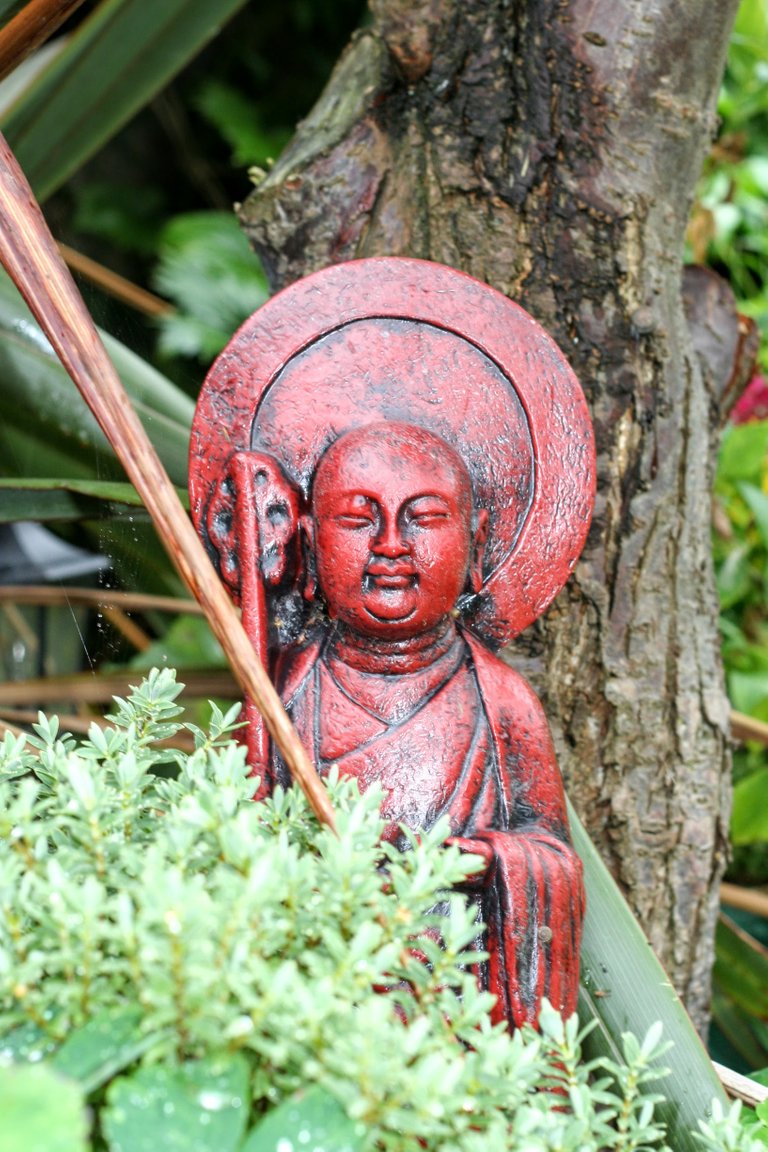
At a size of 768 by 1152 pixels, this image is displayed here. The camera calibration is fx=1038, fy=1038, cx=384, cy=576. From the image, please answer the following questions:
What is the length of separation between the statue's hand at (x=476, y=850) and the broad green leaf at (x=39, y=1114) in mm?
367

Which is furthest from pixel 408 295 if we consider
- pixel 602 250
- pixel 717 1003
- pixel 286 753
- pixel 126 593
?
pixel 717 1003

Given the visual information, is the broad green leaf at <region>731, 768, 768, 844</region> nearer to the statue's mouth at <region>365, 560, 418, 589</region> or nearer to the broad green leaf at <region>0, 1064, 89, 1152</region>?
the statue's mouth at <region>365, 560, 418, 589</region>

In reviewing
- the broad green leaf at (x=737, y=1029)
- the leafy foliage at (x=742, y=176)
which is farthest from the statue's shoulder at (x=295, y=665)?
the leafy foliage at (x=742, y=176)

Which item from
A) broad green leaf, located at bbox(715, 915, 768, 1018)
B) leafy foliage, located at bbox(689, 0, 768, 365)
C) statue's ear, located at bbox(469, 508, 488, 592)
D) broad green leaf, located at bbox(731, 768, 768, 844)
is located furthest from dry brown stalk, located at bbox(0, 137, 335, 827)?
leafy foliage, located at bbox(689, 0, 768, 365)

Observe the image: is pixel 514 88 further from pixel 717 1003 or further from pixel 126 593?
pixel 717 1003

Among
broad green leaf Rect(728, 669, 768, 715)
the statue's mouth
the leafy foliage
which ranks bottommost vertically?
broad green leaf Rect(728, 669, 768, 715)

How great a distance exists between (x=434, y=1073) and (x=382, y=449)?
0.44 meters

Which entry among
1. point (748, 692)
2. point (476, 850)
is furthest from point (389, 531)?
point (748, 692)

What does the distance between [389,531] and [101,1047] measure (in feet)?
1.34

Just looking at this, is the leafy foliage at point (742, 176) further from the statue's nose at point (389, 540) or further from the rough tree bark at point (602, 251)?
the statue's nose at point (389, 540)

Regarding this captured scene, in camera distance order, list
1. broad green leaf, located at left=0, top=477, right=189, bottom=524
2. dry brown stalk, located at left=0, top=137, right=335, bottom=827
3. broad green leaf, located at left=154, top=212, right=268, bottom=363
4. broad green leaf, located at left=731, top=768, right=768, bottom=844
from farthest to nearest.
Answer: broad green leaf, located at left=154, top=212, right=268, bottom=363, broad green leaf, located at left=731, top=768, right=768, bottom=844, broad green leaf, located at left=0, top=477, right=189, bottom=524, dry brown stalk, located at left=0, top=137, right=335, bottom=827

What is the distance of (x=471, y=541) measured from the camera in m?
0.80

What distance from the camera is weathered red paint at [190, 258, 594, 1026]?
73cm

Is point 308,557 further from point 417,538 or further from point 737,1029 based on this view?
point 737,1029
